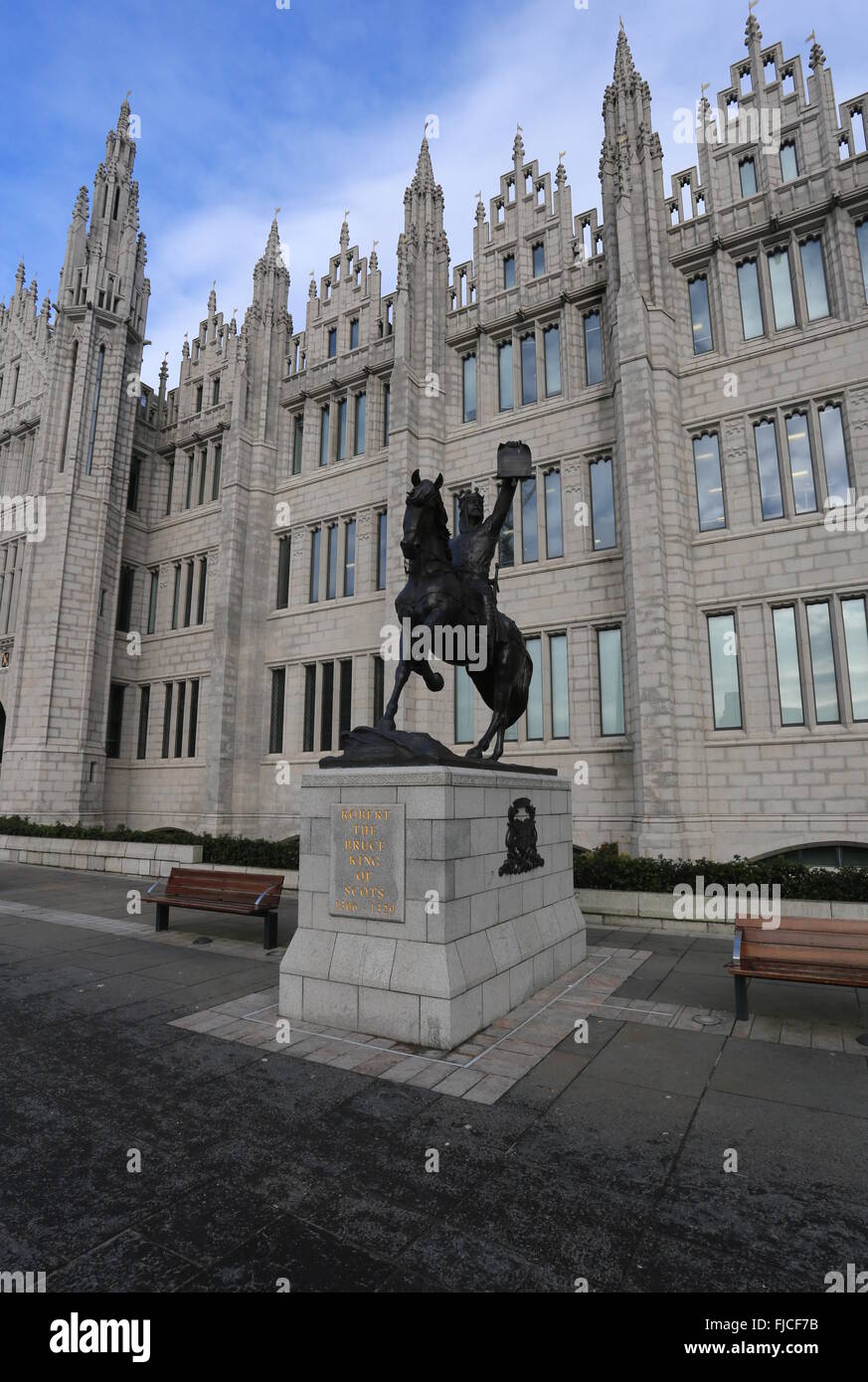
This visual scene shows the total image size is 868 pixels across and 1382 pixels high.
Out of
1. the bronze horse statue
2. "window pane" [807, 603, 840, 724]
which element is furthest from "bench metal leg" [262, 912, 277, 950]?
"window pane" [807, 603, 840, 724]

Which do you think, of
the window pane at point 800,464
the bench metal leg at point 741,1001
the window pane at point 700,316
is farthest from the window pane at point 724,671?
the bench metal leg at point 741,1001

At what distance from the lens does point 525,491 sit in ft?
70.9

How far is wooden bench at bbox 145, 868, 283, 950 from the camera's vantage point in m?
9.58

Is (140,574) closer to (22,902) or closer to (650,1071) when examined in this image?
(22,902)

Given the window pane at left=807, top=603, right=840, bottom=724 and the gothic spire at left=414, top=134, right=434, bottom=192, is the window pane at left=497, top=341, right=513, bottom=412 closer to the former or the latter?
the gothic spire at left=414, top=134, right=434, bottom=192

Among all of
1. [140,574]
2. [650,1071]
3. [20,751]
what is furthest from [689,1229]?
[140,574]

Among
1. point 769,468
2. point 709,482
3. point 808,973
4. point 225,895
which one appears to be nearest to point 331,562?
point 709,482

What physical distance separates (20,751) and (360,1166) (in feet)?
90.3

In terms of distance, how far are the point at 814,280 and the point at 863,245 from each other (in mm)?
1276

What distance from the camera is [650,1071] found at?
5383 mm

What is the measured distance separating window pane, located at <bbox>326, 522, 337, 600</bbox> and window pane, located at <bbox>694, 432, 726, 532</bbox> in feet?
42.9

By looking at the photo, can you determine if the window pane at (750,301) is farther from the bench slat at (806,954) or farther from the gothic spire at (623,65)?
the bench slat at (806,954)

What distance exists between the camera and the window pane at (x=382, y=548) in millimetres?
24625

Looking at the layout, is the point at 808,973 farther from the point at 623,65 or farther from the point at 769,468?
the point at 623,65
